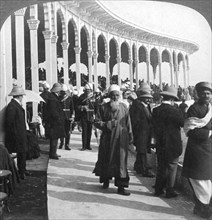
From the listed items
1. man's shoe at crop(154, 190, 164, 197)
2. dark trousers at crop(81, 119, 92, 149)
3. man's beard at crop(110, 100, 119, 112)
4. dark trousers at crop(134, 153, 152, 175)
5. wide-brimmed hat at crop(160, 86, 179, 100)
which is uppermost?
wide-brimmed hat at crop(160, 86, 179, 100)

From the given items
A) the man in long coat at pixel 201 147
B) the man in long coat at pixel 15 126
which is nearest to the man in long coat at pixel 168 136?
the man in long coat at pixel 201 147

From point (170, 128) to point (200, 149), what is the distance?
0.88m

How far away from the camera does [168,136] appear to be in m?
5.04

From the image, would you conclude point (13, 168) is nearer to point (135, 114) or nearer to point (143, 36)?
point (135, 114)

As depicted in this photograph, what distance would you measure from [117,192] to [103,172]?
371 mm

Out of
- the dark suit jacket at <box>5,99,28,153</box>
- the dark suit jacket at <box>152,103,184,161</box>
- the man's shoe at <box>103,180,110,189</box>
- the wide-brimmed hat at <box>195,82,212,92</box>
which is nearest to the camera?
the wide-brimmed hat at <box>195,82,212,92</box>

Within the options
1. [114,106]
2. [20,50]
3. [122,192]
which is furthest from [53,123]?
[20,50]

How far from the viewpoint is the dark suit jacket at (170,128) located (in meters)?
4.95

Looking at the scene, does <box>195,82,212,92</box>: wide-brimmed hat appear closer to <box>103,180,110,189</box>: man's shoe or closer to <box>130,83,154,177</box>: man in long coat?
<box>103,180,110,189</box>: man's shoe

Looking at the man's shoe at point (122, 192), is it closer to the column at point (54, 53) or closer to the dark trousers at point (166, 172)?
the dark trousers at point (166, 172)

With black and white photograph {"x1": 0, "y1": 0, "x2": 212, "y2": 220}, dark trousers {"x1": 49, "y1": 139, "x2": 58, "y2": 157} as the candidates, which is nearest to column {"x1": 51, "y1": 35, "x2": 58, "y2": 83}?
black and white photograph {"x1": 0, "y1": 0, "x2": 212, "y2": 220}

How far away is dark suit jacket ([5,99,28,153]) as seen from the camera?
5.96m

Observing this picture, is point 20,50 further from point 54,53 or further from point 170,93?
point 170,93

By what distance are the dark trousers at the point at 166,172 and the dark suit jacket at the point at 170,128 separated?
0.07 meters
